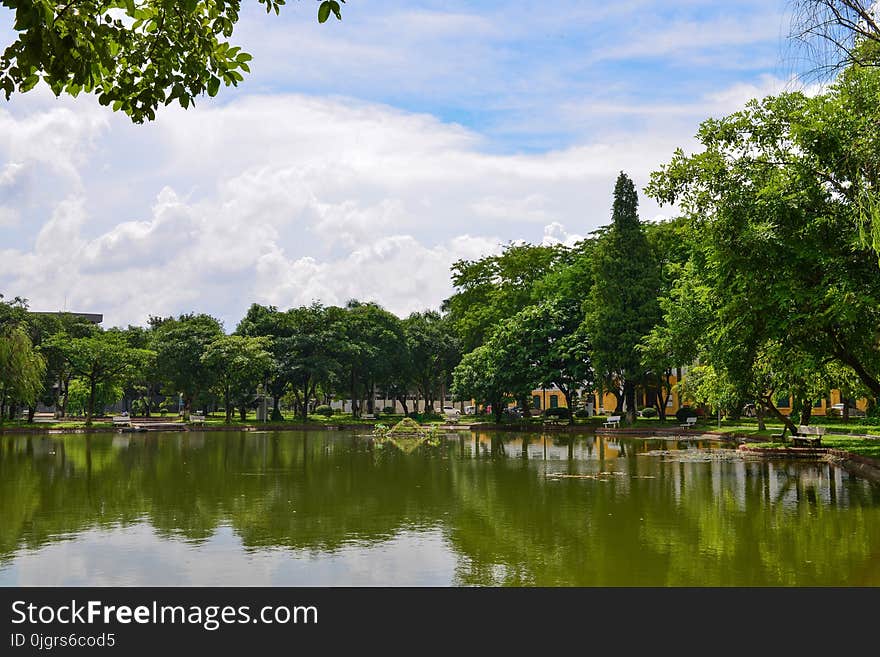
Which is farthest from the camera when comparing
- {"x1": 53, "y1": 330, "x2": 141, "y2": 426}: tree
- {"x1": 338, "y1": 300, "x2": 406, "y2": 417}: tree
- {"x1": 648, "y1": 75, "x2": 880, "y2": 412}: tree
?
{"x1": 338, "y1": 300, "x2": 406, "y2": 417}: tree

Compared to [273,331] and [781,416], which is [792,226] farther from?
[273,331]

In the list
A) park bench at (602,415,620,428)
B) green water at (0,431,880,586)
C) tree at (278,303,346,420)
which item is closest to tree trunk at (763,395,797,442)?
green water at (0,431,880,586)

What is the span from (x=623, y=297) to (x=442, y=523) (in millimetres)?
34938

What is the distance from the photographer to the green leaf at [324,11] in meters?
5.27

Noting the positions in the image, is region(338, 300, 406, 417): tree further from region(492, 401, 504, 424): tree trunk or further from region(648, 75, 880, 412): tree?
region(648, 75, 880, 412): tree

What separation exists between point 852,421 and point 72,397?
6422cm

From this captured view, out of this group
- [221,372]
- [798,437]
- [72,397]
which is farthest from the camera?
[72,397]

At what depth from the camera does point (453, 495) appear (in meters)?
17.5

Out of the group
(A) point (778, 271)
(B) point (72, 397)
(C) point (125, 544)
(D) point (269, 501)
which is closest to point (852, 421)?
(A) point (778, 271)

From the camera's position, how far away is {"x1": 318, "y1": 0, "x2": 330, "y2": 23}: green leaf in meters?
5.27

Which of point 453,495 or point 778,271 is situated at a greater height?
point 778,271

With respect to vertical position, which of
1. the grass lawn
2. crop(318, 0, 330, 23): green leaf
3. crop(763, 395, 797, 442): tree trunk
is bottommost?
the grass lawn

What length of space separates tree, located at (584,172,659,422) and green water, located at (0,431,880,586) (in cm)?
2034
